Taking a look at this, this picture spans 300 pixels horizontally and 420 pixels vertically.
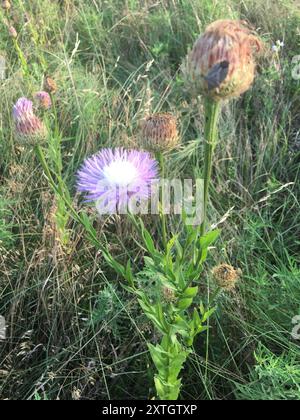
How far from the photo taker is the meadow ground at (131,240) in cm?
145

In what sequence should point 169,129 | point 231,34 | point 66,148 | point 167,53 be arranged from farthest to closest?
point 167,53 < point 66,148 < point 169,129 < point 231,34

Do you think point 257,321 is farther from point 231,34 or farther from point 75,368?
point 231,34

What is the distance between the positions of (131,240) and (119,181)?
24.3 inches

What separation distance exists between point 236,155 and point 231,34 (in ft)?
3.85

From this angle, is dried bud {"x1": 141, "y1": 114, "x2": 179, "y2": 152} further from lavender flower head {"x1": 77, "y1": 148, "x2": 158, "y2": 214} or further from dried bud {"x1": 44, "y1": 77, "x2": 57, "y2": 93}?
dried bud {"x1": 44, "y1": 77, "x2": 57, "y2": 93}

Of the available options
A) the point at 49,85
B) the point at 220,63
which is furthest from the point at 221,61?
the point at 49,85

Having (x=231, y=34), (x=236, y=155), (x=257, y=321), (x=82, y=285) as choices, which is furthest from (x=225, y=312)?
(x=231, y=34)

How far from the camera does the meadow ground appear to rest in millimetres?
1446

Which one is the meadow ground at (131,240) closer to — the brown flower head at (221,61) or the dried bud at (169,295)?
the dried bud at (169,295)

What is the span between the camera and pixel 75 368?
142 centimetres

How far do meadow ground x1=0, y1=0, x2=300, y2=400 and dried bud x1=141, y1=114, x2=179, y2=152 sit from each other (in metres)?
0.30

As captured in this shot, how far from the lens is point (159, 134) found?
1.08 m

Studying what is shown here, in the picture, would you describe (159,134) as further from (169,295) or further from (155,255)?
(169,295)
